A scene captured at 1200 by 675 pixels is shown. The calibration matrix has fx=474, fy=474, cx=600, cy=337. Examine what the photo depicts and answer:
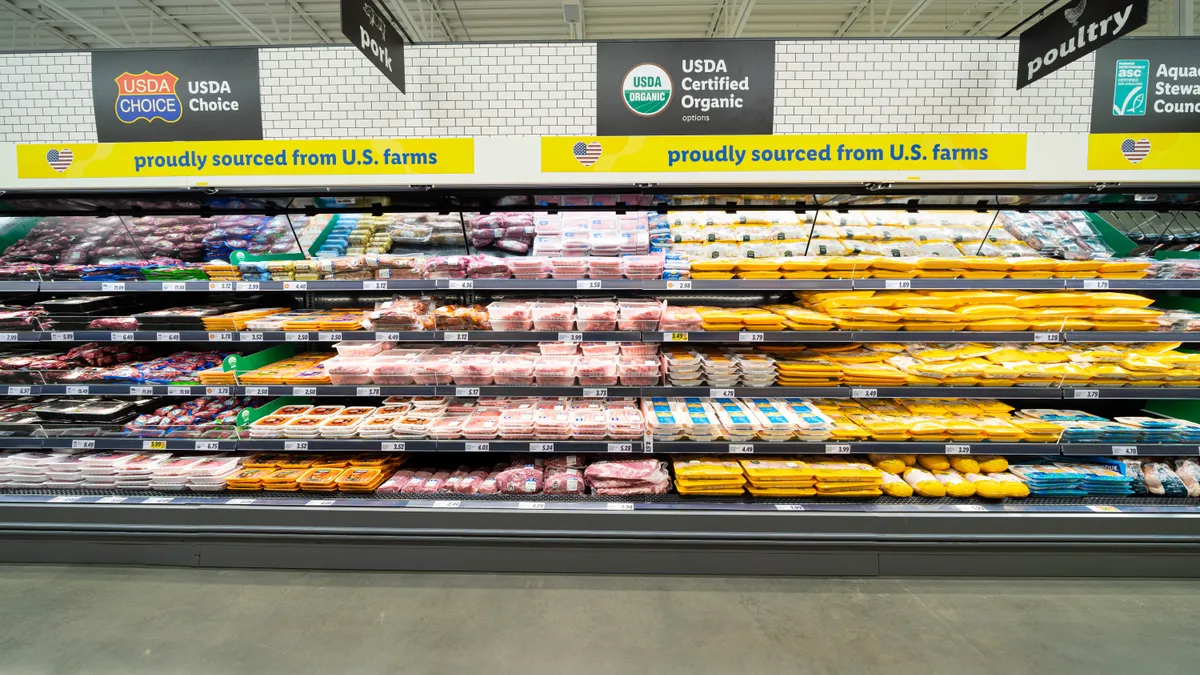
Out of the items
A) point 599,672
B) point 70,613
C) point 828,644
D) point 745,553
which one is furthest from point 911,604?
point 70,613

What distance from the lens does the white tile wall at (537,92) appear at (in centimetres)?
231

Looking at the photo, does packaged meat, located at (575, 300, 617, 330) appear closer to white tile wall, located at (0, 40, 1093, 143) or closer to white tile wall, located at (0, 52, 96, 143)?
white tile wall, located at (0, 40, 1093, 143)

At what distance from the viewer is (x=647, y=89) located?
7.70 feet

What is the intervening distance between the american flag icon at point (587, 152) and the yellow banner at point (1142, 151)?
238cm

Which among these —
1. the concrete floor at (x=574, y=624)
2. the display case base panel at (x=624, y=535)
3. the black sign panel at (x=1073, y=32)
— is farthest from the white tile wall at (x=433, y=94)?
the concrete floor at (x=574, y=624)

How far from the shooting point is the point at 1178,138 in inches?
90.2

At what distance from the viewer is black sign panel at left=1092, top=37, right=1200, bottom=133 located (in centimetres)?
228

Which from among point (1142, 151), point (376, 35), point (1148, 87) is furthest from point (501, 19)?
point (1142, 151)

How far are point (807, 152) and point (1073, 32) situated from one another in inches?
42.1

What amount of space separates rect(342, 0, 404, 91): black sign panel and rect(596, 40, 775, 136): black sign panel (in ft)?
3.17

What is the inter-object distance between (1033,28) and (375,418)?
12.3 ft

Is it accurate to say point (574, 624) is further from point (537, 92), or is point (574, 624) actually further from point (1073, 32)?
point (1073, 32)

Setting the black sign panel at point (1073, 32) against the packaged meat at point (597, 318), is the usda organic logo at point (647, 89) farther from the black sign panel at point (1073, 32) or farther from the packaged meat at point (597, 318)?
the black sign panel at point (1073, 32)

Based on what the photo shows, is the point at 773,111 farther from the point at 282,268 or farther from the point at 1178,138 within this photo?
the point at 282,268
